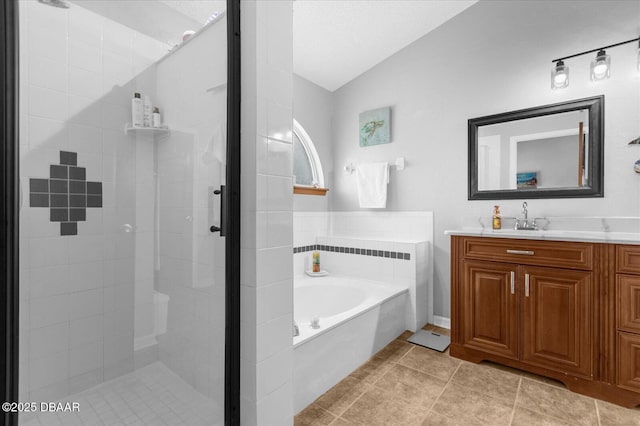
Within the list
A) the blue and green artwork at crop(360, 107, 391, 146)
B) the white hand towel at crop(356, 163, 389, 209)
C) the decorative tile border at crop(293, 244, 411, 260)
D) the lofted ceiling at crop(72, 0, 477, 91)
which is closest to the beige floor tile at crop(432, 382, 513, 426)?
the decorative tile border at crop(293, 244, 411, 260)

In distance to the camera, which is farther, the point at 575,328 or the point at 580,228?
the point at 580,228

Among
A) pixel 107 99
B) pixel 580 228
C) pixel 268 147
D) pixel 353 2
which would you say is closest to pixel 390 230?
pixel 580 228

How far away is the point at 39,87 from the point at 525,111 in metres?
2.90

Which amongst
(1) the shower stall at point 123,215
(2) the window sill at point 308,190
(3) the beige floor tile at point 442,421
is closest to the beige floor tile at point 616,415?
Result: (3) the beige floor tile at point 442,421

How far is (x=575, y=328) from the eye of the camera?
1.81 meters

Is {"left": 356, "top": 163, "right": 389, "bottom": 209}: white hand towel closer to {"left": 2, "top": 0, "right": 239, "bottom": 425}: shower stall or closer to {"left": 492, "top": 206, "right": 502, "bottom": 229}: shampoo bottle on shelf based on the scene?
{"left": 492, "top": 206, "right": 502, "bottom": 229}: shampoo bottle on shelf

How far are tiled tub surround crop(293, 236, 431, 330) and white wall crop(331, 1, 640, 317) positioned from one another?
0.22 metres

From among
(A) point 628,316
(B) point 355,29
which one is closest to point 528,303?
(A) point 628,316

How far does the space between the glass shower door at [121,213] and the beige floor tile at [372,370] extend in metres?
1.10

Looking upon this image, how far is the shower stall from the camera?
2.51 feet

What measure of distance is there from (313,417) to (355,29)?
2.97 metres

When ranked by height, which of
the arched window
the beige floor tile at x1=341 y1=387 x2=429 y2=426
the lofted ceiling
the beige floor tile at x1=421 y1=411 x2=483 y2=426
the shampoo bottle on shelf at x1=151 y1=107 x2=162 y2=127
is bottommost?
the beige floor tile at x1=341 y1=387 x2=429 y2=426

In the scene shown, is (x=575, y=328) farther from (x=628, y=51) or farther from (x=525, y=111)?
(x=628, y=51)

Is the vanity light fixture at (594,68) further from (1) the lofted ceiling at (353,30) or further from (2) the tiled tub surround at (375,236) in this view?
(2) the tiled tub surround at (375,236)
